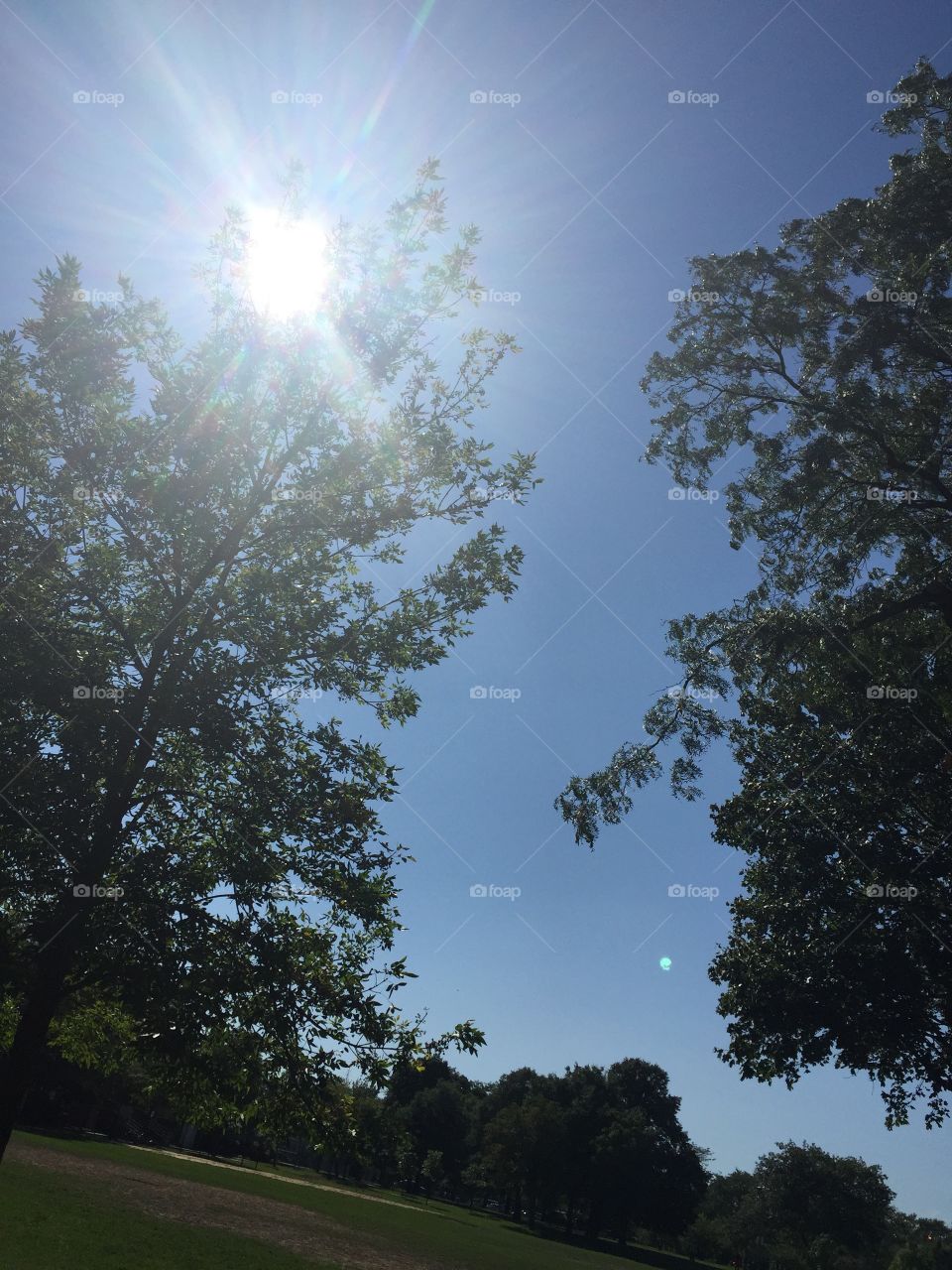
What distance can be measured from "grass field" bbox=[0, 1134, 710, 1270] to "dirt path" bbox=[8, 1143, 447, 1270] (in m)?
0.11

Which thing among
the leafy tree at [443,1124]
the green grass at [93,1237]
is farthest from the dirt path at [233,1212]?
the leafy tree at [443,1124]

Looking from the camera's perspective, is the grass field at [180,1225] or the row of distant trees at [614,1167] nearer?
the grass field at [180,1225]

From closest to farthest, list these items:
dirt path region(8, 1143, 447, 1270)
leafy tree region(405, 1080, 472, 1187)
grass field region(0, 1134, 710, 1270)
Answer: grass field region(0, 1134, 710, 1270) < dirt path region(8, 1143, 447, 1270) < leafy tree region(405, 1080, 472, 1187)

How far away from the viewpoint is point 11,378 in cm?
1160

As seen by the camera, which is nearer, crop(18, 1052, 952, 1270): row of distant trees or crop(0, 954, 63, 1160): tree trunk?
crop(0, 954, 63, 1160): tree trunk

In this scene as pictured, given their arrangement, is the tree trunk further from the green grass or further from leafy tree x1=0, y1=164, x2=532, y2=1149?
the green grass

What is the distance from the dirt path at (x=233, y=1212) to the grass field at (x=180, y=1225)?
0.37 feet

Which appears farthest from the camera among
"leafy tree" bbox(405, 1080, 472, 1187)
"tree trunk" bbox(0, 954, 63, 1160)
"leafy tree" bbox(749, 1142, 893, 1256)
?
"leafy tree" bbox(405, 1080, 472, 1187)

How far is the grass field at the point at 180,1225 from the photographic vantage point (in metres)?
18.2

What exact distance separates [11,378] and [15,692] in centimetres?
496

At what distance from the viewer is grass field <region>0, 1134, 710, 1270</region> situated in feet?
59.6

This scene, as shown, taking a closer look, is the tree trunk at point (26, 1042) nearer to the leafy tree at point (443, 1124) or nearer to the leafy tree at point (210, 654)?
the leafy tree at point (210, 654)

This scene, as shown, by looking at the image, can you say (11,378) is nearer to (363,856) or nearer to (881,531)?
(363,856)

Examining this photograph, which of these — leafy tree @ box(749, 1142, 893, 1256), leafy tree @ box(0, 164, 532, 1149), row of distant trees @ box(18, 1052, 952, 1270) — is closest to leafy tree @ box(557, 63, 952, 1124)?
leafy tree @ box(0, 164, 532, 1149)
